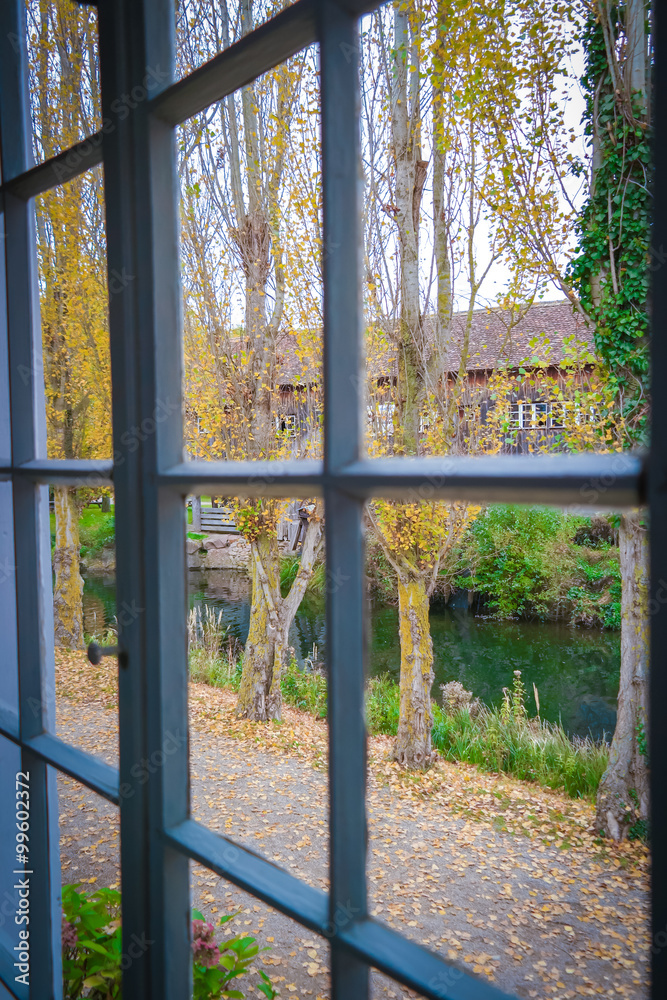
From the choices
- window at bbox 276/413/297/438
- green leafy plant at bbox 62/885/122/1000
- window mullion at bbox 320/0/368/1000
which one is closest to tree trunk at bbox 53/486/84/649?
window at bbox 276/413/297/438

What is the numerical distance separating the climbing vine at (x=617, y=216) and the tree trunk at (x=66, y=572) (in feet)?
15.7

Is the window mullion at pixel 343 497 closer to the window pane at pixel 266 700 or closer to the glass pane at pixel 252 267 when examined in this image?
the window pane at pixel 266 700

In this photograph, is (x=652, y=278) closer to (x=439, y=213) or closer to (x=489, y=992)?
(x=489, y=992)

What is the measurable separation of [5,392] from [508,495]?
90cm

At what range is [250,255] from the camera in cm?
455

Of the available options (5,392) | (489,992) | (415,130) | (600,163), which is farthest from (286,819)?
(415,130)

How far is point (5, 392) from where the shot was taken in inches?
39.6

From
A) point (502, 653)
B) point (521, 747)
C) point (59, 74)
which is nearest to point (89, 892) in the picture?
point (521, 747)

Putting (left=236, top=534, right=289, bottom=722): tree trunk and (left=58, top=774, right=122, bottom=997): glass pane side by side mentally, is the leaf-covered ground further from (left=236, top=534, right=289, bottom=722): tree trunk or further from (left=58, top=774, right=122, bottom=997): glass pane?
(left=236, top=534, right=289, bottom=722): tree trunk

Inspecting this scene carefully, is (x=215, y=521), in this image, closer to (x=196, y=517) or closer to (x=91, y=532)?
(x=196, y=517)

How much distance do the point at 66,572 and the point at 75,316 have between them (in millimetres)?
2366

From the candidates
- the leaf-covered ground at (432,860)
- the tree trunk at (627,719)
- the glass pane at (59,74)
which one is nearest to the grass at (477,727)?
the leaf-covered ground at (432,860)

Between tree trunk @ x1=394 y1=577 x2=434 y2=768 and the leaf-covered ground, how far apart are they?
0.18 metres

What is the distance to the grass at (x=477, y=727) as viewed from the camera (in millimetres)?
4105
